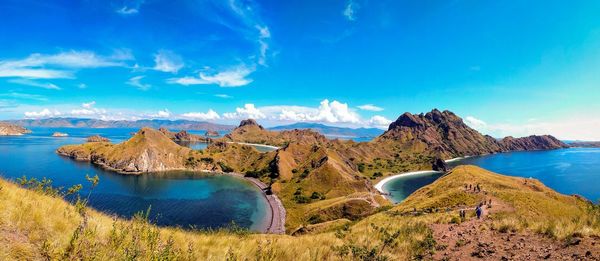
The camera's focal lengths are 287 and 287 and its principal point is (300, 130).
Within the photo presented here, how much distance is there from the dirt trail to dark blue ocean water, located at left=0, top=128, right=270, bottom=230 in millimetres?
79893

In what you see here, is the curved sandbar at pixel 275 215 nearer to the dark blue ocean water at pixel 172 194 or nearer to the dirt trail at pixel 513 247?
the dark blue ocean water at pixel 172 194

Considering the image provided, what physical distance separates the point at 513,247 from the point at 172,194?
140 m

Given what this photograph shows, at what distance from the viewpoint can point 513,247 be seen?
12.4 m

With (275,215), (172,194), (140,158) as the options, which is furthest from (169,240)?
(140,158)

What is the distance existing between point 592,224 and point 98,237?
18.9 meters

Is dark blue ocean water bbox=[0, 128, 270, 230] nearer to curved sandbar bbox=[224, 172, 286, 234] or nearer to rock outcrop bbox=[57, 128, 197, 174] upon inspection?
curved sandbar bbox=[224, 172, 286, 234]

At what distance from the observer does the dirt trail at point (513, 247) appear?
10.8m

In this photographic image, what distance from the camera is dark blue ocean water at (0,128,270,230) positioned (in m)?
100

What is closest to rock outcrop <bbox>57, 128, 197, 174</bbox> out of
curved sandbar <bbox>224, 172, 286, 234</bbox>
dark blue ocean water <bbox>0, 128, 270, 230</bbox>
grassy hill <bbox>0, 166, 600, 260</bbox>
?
dark blue ocean water <bbox>0, 128, 270, 230</bbox>

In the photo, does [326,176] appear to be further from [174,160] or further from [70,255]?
[70,255]

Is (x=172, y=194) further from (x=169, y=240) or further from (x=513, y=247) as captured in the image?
(x=513, y=247)

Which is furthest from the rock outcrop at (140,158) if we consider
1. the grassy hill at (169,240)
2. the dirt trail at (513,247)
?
the dirt trail at (513,247)

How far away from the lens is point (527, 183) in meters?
91.4

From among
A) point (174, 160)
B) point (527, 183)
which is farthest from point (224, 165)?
point (527, 183)
